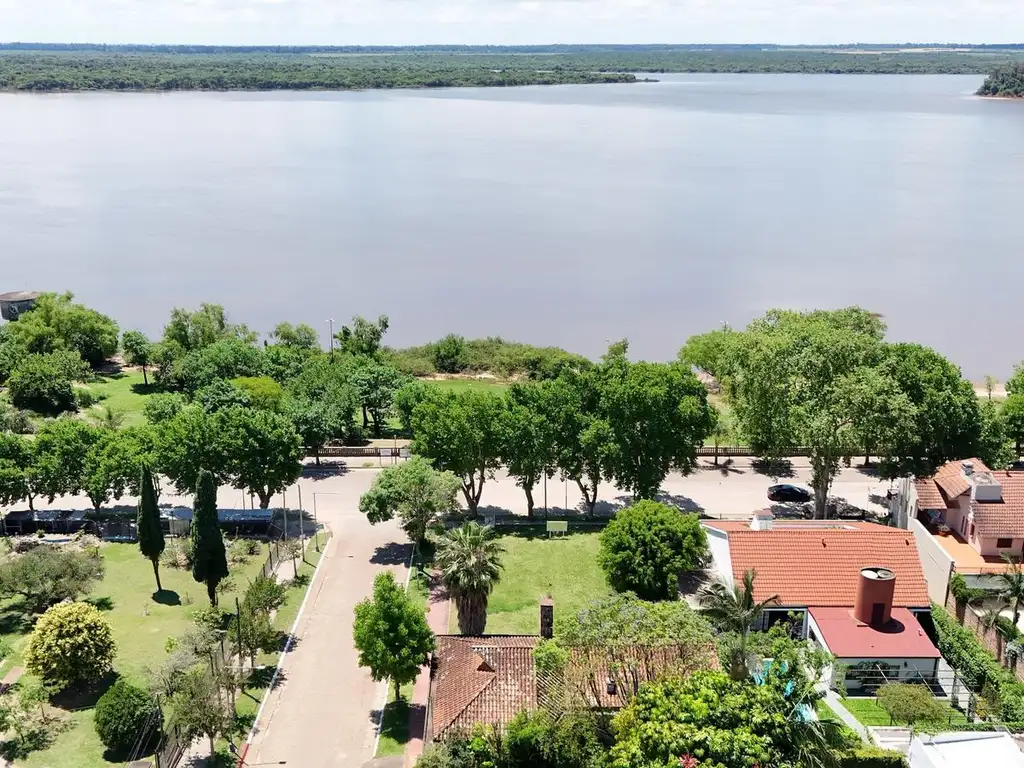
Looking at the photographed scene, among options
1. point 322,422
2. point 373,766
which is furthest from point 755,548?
point 322,422

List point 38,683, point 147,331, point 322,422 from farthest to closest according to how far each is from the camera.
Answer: point 147,331 < point 322,422 < point 38,683

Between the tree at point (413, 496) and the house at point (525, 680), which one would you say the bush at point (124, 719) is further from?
the tree at point (413, 496)

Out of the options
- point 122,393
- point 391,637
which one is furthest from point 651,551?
point 122,393

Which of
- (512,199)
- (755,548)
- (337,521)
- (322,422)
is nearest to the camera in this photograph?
(755,548)

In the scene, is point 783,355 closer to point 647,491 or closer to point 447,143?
point 647,491

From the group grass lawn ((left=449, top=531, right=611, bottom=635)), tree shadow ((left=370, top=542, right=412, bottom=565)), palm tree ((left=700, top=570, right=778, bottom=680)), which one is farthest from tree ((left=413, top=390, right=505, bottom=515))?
palm tree ((left=700, top=570, right=778, bottom=680))

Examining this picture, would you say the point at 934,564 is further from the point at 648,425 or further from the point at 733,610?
the point at 648,425

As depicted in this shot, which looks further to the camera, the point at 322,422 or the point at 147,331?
the point at 147,331

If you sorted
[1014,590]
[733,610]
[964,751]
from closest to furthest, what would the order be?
[964,751] → [733,610] → [1014,590]
